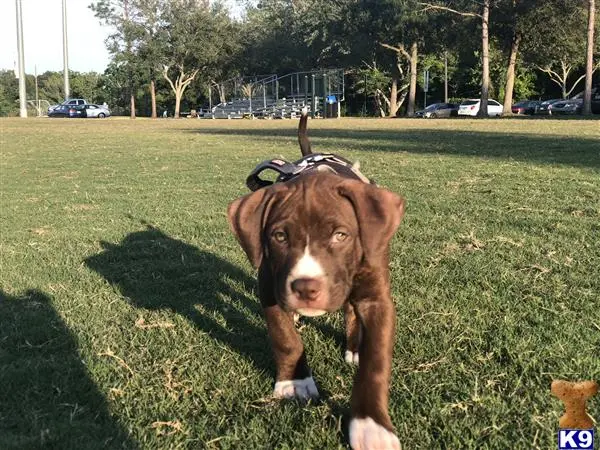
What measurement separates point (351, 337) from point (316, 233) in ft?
3.72

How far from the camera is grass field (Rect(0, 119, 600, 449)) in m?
2.78

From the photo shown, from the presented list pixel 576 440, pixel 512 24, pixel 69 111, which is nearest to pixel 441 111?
pixel 512 24

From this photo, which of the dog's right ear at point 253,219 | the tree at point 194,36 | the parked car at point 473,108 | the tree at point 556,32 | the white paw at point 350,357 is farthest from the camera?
the tree at point 194,36

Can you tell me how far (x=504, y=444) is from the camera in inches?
100

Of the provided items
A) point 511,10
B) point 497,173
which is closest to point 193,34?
point 511,10

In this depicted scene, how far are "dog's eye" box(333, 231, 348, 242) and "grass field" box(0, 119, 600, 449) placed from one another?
2.68 ft

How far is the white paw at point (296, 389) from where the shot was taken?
3031mm

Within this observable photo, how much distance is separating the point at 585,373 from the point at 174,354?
2.22m

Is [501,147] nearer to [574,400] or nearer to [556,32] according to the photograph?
[574,400]

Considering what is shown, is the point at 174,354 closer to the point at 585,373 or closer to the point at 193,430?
the point at 193,430

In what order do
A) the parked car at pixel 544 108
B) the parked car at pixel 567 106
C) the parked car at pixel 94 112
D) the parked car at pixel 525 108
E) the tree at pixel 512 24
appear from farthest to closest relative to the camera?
the parked car at pixel 94 112
the parked car at pixel 525 108
the parked car at pixel 544 108
the parked car at pixel 567 106
the tree at pixel 512 24

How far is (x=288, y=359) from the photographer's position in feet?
10.1

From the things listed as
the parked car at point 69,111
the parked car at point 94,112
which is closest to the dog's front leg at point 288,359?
the parked car at point 94,112

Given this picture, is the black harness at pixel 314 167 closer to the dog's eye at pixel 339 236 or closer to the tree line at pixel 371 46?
the dog's eye at pixel 339 236
